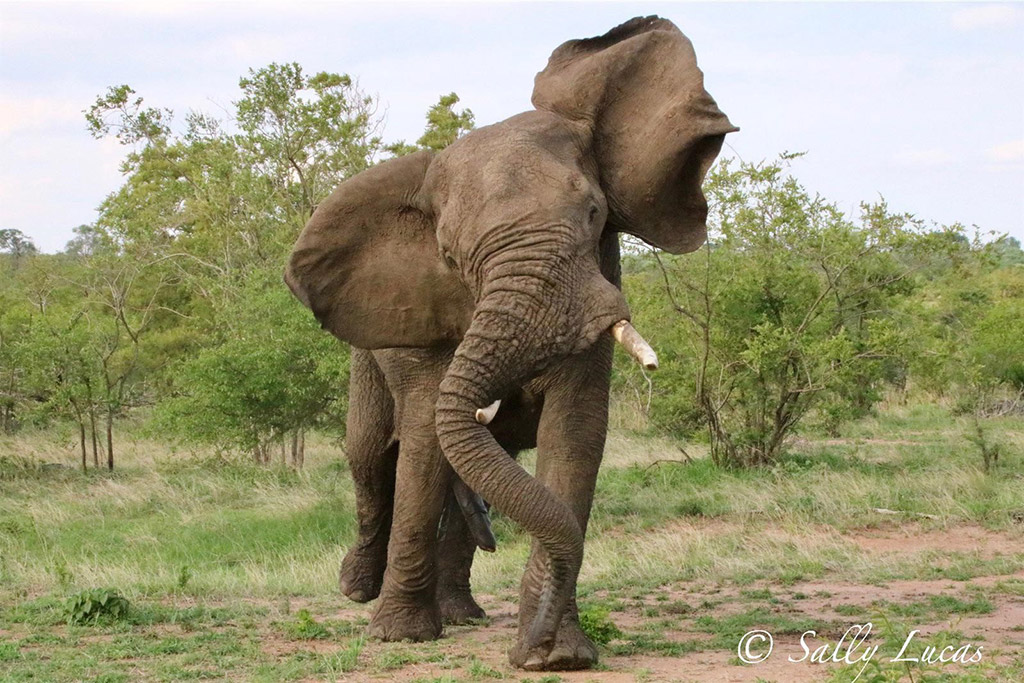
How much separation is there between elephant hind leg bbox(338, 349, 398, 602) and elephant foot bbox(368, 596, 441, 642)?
38.5 inches

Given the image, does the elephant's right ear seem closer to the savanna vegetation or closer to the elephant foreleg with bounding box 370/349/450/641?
the elephant foreleg with bounding box 370/349/450/641

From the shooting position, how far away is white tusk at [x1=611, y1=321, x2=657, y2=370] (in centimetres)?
541

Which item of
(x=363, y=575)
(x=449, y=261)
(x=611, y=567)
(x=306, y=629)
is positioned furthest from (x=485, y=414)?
(x=611, y=567)

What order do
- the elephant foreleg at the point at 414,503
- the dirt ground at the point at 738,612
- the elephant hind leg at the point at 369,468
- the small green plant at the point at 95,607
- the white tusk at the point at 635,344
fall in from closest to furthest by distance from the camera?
the white tusk at the point at 635,344
the dirt ground at the point at 738,612
the elephant foreleg at the point at 414,503
the small green plant at the point at 95,607
the elephant hind leg at the point at 369,468

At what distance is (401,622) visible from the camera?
7473mm

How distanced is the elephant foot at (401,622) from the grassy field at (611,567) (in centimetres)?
17

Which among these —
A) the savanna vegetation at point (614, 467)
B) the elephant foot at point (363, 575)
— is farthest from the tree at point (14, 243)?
the elephant foot at point (363, 575)

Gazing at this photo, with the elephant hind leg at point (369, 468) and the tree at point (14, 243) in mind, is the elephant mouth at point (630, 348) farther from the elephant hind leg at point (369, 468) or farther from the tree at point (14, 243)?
the tree at point (14, 243)

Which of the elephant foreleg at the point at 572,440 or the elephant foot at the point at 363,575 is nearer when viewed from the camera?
the elephant foreleg at the point at 572,440

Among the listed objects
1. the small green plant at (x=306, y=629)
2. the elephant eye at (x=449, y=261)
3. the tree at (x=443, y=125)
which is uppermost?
the tree at (x=443, y=125)

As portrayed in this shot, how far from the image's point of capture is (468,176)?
6566 millimetres

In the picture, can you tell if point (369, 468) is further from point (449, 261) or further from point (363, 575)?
point (449, 261)

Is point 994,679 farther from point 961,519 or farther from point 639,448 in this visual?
point 639,448

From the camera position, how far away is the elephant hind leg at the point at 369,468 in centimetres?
815
